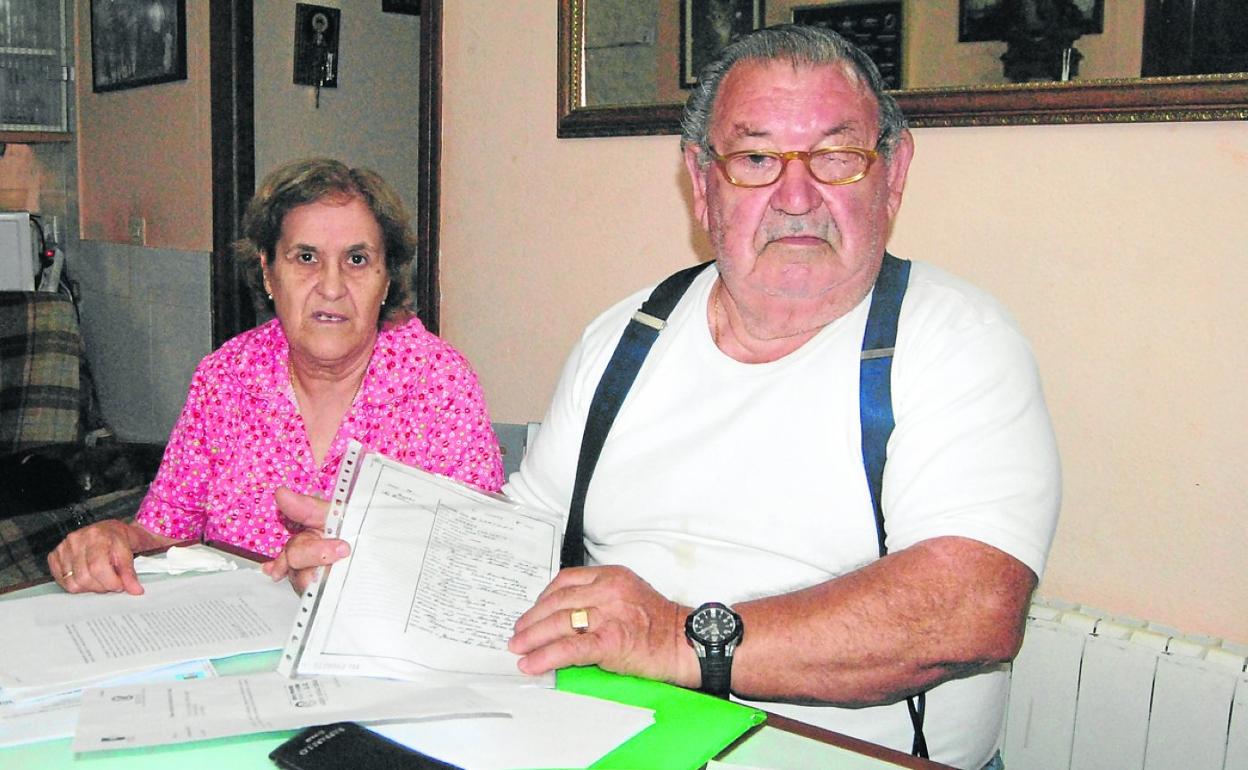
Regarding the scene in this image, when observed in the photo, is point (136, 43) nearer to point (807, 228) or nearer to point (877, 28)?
point (877, 28)

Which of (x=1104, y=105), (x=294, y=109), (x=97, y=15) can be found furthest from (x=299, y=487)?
(x=97, y=15)

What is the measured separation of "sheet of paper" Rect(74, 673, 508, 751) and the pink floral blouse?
0.84 metres

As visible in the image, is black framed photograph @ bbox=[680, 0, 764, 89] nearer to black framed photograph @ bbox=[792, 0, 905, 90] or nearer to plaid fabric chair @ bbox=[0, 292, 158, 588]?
black framed photograph @ bbox=[792, 0, 905, 90]

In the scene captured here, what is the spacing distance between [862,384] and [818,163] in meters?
0.30

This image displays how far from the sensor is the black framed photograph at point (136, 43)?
3.42m

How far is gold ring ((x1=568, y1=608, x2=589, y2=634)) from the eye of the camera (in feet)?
3.51

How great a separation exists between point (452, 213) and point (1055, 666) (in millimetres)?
1668

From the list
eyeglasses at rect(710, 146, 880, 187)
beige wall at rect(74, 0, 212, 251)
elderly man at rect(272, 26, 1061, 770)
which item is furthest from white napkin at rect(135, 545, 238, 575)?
beige wall at rect(74, 0, 212, 251)

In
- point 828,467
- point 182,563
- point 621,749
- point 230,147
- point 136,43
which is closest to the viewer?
point 621,749

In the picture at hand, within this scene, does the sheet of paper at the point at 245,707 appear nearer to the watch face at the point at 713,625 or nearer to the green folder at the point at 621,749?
the green folder at the point at 621,749

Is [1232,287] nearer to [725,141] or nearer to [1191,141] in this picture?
[1191,141]

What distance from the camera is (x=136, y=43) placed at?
11.9 ft

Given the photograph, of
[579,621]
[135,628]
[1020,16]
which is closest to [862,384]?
[579,621]

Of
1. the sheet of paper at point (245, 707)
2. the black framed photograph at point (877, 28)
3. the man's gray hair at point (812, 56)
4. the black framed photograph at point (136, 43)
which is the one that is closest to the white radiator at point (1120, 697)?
the man's gray hair at point (812, 56)
